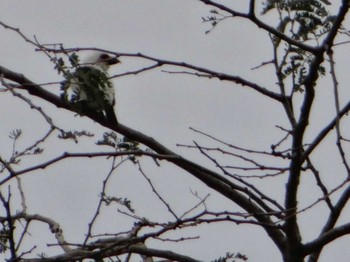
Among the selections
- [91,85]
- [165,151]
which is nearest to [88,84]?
[91,85]

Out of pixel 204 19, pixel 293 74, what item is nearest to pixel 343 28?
pixel 293 74

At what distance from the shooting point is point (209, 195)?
379 centimetres

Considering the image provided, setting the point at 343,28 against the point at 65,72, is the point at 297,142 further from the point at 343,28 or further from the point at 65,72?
the point at 65,72

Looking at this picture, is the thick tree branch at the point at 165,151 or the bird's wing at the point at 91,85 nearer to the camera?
the bird's wing at the point at 91,85

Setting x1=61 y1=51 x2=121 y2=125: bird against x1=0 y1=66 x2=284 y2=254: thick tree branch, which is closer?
x1=61 y1=51 x2=121 y2=125: bird

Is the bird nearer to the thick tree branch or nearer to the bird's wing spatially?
the bird's wing

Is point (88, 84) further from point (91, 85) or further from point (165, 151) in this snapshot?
point (165, 151)

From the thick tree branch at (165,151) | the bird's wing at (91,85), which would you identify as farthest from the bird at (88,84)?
the thick tree branch at (165,151)

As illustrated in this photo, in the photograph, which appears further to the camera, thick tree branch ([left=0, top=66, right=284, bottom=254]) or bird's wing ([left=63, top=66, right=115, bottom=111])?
thick tree branch ([left=0, top=66, right=284, bottom=254])

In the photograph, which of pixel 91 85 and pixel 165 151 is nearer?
pixel 91 85

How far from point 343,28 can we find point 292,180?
2.25ft

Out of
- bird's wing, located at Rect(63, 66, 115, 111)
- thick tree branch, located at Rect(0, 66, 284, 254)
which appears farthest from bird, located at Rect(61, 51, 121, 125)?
thick tree branch, located at Rect(0, 66, 284, 254)

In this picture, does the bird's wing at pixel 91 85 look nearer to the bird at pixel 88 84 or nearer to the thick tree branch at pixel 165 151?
the bird at pixel 88 84

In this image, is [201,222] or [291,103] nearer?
[201,222]
